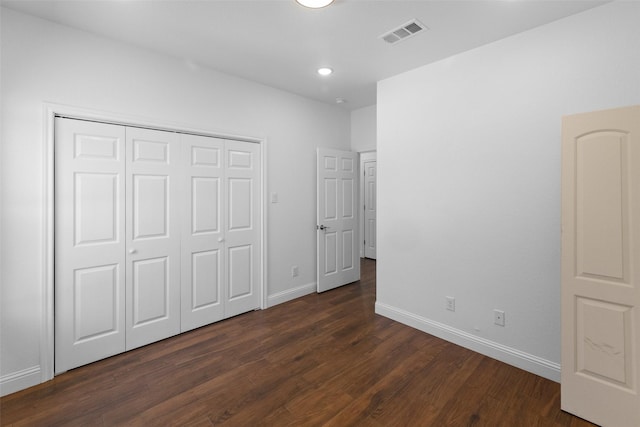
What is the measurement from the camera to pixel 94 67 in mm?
2404

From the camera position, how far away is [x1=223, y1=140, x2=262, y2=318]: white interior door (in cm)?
329

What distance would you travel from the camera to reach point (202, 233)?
309 cm

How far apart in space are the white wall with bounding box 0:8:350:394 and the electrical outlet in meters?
2.02

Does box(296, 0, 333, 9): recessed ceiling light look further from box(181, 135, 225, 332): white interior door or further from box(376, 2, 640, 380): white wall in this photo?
box(181, 135, 225, 332): white interior door

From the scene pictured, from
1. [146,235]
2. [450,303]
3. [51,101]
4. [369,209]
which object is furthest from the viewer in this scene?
[369,209]

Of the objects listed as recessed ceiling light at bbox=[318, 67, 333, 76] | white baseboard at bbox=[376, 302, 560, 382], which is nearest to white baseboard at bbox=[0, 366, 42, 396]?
white baseboard at bbox=[376, 302, 560, 382]

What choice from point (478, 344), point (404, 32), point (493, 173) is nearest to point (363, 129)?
point (404, 32)

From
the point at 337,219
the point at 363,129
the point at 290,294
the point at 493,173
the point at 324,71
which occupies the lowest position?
the point at 290,294

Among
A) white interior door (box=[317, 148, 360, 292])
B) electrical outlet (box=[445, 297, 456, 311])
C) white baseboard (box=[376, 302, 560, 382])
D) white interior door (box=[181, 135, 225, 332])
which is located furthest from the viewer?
white interior door (box=[317, 148, 360, 292])

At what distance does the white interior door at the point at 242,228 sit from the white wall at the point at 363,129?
1.75 m

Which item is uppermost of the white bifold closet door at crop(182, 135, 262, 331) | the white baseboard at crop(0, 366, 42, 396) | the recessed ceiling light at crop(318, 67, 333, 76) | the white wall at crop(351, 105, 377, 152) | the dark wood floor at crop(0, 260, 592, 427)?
the recessed ceiling light at crop(318, 67, 333, 76)

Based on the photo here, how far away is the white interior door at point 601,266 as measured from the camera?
1.66 m

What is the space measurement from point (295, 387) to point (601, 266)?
6.94 ft

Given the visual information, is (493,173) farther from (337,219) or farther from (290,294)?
(290,294)
